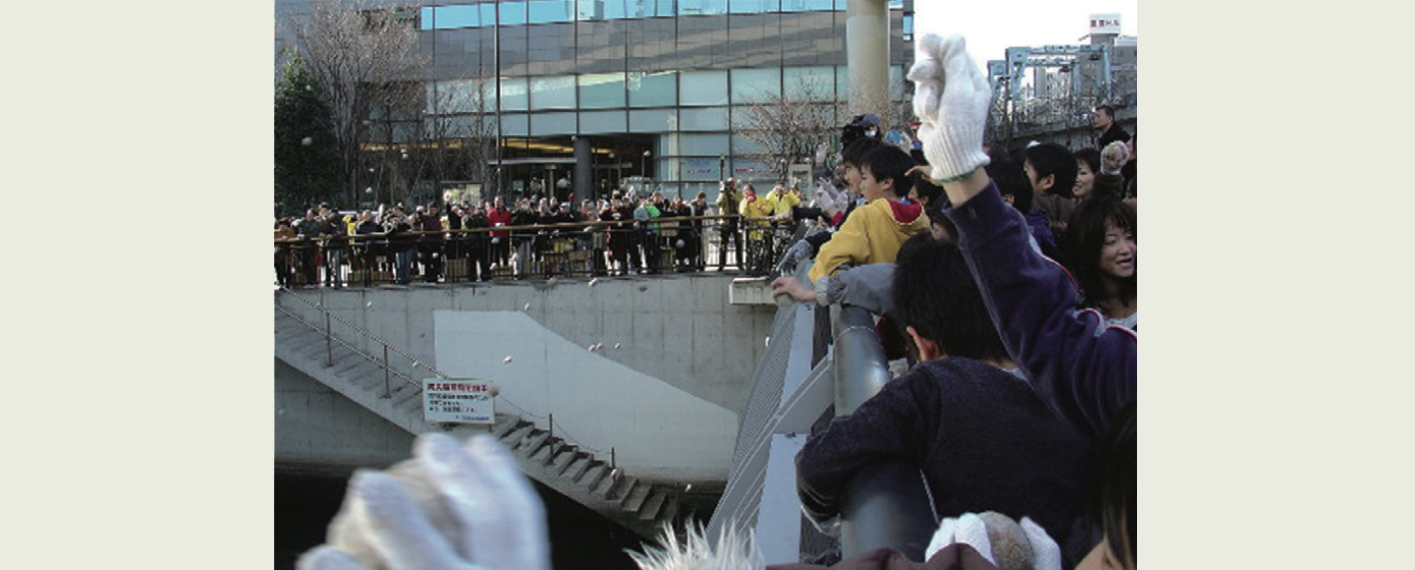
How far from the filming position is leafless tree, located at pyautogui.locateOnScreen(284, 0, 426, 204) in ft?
23.9

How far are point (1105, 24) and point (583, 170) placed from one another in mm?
22724

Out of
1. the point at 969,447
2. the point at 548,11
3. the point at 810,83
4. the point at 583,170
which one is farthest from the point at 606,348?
the point at 548,11

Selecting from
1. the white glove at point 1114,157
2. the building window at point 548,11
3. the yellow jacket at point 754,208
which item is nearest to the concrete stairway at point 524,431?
the yellow jacket at point 754,208

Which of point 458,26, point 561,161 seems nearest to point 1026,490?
point 458,26

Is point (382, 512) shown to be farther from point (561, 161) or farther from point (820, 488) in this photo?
point (561, 161)

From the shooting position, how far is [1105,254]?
76.9 inches

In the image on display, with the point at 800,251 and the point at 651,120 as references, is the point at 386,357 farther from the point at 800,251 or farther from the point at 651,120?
the point at 651,120

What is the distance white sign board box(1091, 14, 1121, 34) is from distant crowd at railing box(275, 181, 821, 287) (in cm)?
1039

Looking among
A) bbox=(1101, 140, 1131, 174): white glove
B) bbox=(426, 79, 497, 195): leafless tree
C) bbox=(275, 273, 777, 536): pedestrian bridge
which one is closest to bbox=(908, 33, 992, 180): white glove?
bbox=(1101, 140, 1131, 174): white glove

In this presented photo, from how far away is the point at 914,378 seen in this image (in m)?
1.33

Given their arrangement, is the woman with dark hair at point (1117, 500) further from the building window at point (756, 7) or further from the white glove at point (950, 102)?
the building window at point (756, 7)

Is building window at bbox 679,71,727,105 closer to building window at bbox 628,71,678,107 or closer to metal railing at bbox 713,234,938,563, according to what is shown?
building window at bbox 628,71,678,107

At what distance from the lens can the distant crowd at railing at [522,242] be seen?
13000 millimetres

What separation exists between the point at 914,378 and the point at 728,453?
11799 millimetres
